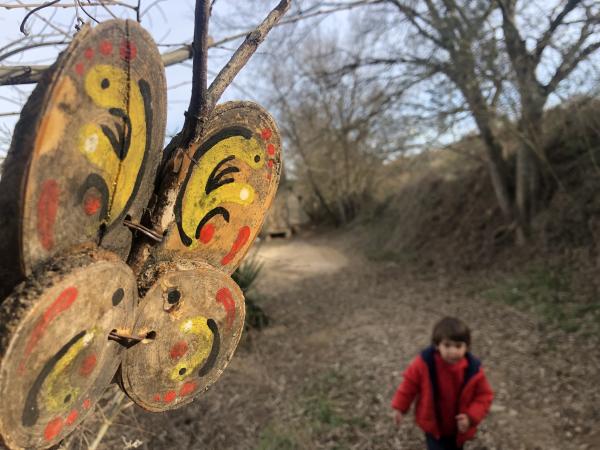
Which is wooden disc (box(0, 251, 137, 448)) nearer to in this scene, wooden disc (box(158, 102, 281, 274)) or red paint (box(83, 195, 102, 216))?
red paint (box(83, 195, 102, 216))

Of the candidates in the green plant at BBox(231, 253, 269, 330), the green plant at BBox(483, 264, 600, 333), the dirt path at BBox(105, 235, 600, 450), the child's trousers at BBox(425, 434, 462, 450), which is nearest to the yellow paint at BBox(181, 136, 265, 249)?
the dirt path at BBox(105, 235, 600, 450)

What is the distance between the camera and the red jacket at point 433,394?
2.84 metres

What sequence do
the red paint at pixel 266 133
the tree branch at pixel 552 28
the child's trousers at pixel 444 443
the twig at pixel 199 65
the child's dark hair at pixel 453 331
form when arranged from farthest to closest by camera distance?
1. the tree branch at pixel 552 28
2. the child's trousers at pixel 444 443
3. the child's dark hair at pixel 453 331
4. the red paint at pixel 266 133
5. the twig at pixel 199 65

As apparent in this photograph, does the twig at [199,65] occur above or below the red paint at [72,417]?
above

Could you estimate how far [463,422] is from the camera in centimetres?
277

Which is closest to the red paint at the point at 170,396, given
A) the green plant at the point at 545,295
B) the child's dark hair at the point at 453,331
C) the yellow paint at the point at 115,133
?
the yellow paint at the point at 115,133

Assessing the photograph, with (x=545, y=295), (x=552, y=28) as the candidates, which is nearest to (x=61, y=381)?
(x=552, y=28)

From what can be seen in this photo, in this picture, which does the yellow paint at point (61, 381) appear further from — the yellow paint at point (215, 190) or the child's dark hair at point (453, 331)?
the child's dark hair at point (453, 331)

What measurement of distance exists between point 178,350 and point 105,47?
59 cm

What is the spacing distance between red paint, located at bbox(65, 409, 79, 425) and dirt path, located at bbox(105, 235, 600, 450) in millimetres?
1607

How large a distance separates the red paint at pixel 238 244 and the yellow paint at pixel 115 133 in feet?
1.00

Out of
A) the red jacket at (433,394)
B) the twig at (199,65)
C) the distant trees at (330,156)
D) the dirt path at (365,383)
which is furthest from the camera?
the distant trees at (330,156)

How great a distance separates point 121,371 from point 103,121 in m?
0.47

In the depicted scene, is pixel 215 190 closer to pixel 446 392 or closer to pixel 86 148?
pixel 86 148
